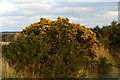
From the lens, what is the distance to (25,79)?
340 inches

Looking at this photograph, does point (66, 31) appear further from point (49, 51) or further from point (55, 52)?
point (49, 51)

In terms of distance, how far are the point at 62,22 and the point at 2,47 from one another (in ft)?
8.25

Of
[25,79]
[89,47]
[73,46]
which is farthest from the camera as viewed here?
[89,47]

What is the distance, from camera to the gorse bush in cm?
869

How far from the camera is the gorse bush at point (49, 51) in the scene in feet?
28.5

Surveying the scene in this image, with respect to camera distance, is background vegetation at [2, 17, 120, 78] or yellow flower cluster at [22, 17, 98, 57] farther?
yellow flower cluster at [22, 17, 98, 57]

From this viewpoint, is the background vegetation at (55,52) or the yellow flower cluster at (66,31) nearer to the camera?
the background vegetation at (55,52)

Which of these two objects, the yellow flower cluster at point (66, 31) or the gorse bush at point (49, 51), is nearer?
the gorse bush at point (49, 51)

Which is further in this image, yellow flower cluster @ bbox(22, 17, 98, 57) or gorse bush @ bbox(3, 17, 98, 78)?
yellow flower cluster @ bbox(22, 17, 98, 57)

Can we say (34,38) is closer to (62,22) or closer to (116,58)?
(62,22)

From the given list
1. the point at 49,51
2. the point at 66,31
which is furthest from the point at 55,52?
the point at 66,31

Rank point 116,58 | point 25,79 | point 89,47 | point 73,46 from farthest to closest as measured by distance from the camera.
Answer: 1. point 116,58
2. point 89,47
3. point 73,46
4. point 25,79

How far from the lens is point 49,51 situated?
29.4 ft

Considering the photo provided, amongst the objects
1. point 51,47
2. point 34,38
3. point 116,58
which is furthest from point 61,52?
point 116,58
